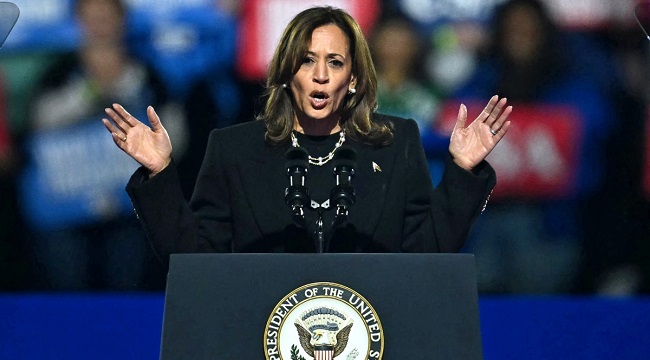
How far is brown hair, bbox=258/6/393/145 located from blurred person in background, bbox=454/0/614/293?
163cm

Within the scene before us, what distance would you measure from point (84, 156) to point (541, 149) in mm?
1699

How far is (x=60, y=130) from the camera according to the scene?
381 cm

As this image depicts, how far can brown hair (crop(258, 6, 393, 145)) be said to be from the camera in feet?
6.93

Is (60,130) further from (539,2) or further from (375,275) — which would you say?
(375,275)

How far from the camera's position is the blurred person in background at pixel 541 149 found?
379 centimetres

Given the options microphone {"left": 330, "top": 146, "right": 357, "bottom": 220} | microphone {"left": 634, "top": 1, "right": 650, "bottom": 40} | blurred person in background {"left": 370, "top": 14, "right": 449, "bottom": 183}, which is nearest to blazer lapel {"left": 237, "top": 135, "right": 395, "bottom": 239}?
microphone {"left": 330, "top": 146, "right": 357, "bottom": 220}

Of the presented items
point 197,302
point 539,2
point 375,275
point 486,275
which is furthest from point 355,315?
point 539,2

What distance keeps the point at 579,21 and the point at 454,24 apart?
18.7 inches

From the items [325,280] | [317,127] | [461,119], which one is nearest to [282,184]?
[317,127]

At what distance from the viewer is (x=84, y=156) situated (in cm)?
380

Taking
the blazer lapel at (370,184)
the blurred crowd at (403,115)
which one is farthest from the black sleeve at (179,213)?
the blurred crowd at (403,115)

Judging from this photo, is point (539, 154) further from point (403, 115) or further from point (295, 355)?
point (295, 355)

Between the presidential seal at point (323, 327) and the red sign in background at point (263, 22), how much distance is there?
2.28 m

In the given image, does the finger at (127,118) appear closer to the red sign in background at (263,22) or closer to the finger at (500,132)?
the finger at (500,132)
